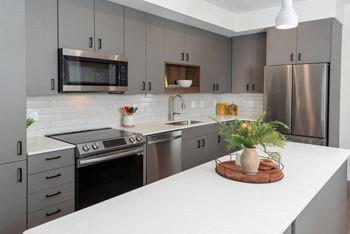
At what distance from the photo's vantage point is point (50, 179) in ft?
7.47

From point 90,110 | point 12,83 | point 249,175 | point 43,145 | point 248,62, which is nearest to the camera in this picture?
point 249,175

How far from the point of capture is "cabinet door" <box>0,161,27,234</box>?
2021mm

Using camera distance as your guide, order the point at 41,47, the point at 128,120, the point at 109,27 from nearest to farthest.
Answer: the point at 41,47
the point at 109,27
the point at 128,120

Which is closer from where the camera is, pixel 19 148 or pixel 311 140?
pixel 19 148

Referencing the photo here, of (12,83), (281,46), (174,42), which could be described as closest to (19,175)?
(12,83)

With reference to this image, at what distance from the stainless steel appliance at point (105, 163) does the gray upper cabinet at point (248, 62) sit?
2.59 metres

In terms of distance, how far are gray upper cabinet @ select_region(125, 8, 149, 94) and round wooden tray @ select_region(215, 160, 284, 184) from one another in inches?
74.4

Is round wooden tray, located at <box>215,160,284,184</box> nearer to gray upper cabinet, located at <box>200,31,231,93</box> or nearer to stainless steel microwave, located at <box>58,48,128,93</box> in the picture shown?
stainless steel microwave, located at <box>58,48,128,93</box>

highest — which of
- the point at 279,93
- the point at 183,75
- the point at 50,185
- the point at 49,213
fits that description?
the point at 183,75

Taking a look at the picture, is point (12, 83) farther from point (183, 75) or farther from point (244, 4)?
point (244, 4)

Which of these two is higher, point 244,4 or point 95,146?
point 244,4

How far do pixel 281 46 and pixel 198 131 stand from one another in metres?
1.81

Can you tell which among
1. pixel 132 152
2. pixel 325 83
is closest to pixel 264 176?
pixel 132 152

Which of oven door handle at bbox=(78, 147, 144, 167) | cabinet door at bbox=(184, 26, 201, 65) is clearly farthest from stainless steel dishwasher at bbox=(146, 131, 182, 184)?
cabinet door at bbox=(184, 26, 201, 65)
